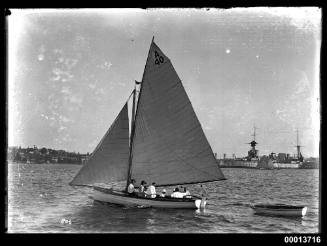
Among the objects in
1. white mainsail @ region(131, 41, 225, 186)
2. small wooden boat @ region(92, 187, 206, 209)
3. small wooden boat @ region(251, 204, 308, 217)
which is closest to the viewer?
small wooden boat @ region(251, 204, 308, 217)

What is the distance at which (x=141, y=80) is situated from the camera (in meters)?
27.7

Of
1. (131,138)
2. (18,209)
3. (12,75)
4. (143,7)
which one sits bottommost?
(18,209)

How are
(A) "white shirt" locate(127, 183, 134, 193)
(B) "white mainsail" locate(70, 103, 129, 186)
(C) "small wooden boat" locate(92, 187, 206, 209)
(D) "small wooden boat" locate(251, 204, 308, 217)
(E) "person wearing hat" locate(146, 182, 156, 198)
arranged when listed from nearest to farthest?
(D) "small wooden boat" locate(251, 204, 308, 217), (C) "small wooden boat" locate(92, 187, 206, 209), (E) "person wearing hat" locate(146, 182, 156, 198), (A) "white shirt" locate(127, 183, 134, 193), (B) "white mainsail" locate(70, 103, 129, 186)

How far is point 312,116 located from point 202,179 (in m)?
12.7

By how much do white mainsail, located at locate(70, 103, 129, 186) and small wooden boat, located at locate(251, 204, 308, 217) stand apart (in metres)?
10.3

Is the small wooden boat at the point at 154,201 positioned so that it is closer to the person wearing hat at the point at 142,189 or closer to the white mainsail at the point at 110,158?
the person wearing hat at the point at 142,189

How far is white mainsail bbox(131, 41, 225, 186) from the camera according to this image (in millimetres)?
27250

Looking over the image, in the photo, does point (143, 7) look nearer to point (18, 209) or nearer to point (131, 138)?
point (131, 138)

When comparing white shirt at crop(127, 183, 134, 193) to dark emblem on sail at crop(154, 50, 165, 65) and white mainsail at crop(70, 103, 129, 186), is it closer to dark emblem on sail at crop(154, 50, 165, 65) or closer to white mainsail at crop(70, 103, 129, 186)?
white mainsail at crop(70, 103, 129, 186)

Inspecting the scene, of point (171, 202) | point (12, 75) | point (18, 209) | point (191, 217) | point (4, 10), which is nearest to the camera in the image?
point (4, 10)

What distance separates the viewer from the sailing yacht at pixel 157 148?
89.6 feet

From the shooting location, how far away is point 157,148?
2795 cm

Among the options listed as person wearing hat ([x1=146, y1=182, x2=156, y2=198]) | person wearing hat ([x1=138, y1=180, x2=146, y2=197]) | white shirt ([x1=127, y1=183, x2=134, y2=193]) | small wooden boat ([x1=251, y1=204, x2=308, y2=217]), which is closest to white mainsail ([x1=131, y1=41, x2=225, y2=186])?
person wearing hat ([x1=138, y1=180, x2=146, y2=197])
